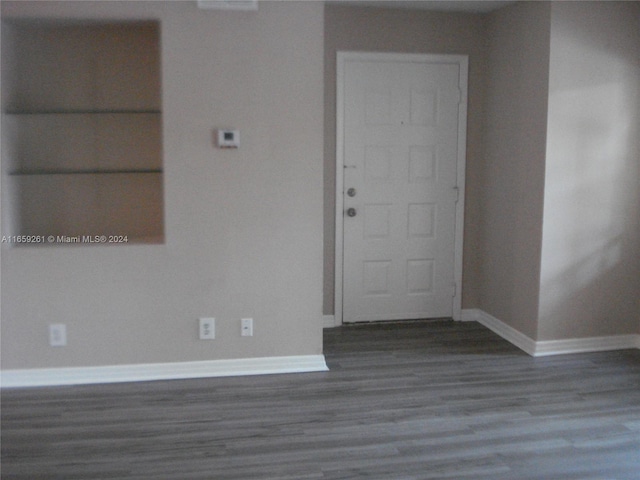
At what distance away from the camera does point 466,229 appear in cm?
493

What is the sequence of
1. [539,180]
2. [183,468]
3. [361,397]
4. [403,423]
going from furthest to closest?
1. [539,180]
2. [361,397]
3. [403,423]
4. [183,468]

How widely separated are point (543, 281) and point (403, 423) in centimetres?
155

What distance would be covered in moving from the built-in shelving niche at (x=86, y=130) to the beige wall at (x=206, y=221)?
27cm

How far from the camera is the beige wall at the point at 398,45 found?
14.9 feet

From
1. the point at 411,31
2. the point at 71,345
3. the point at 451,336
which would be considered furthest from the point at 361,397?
the point at 411,31

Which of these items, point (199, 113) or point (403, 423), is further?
point (199, 113)

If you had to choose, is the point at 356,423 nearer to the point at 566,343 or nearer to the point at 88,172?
the point at 566,343

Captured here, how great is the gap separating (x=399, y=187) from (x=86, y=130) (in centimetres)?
225

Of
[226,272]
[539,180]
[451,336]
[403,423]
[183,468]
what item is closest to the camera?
[183,468]

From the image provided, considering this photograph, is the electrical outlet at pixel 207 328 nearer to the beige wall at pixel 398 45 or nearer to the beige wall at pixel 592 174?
the beige wall at pixel 398 45

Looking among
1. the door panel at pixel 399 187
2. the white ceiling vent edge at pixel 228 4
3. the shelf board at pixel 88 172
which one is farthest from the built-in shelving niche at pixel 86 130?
the door panel at pixel 399 187

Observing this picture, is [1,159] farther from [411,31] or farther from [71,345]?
[411,31]

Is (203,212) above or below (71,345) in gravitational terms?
above

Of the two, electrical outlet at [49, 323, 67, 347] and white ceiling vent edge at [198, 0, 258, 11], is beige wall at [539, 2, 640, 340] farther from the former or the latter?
electrical outlet at [49, 323, 67, 347]
